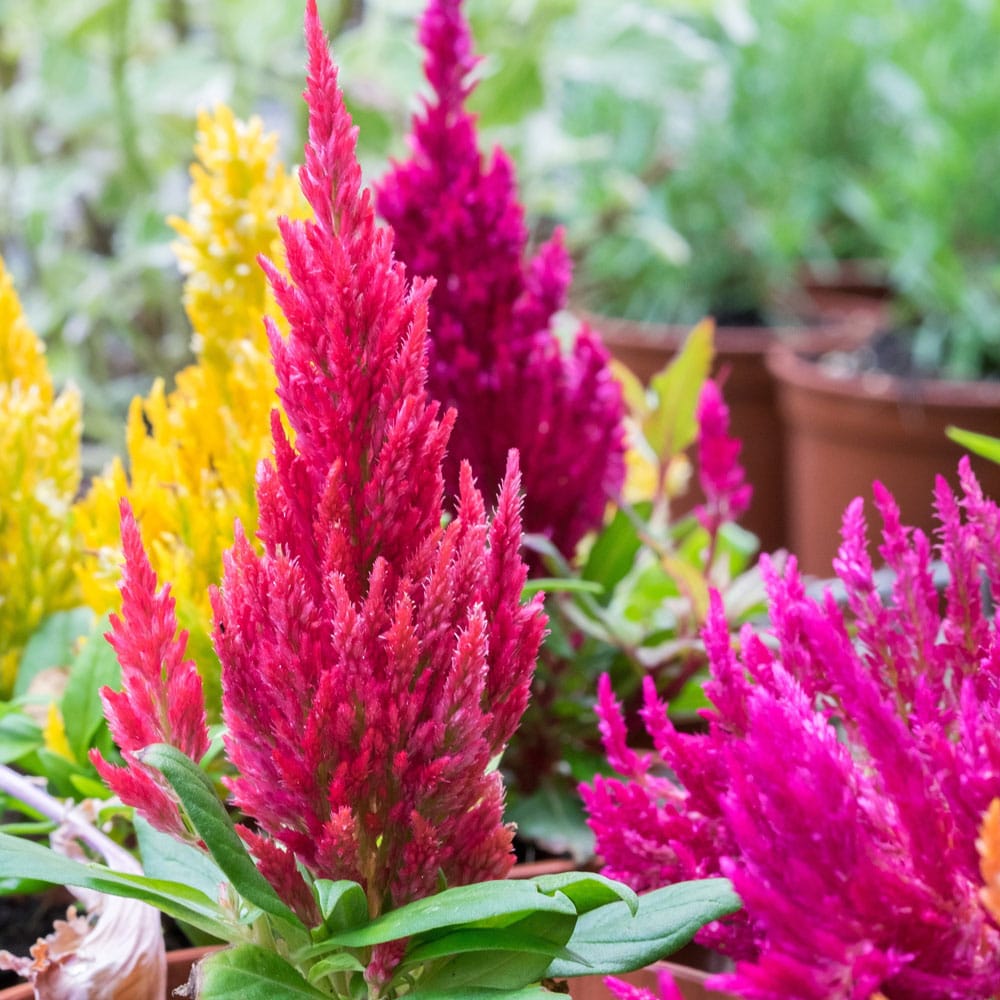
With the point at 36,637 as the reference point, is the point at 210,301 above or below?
above

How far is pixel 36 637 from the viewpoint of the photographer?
0.81 m

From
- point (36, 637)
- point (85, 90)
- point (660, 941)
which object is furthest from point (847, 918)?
point (85, 90)

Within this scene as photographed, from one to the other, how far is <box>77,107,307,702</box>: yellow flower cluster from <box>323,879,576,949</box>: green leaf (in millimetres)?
306

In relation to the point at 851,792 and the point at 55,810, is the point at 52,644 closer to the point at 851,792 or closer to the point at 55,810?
the point at 55,810

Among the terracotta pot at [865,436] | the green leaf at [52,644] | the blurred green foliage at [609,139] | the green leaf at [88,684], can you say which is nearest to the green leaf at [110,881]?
the green leaf at [88,684]

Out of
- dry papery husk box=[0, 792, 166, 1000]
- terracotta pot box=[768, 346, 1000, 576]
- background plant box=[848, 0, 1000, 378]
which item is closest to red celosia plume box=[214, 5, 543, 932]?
dry papery husk box=[0, 792, 166, 1000]

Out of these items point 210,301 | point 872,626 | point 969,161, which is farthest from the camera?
point 969,161

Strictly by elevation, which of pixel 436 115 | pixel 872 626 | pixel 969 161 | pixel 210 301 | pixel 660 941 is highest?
pixel 969 161

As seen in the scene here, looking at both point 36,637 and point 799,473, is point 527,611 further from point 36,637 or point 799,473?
point 799,473

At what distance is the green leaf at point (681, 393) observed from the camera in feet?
2.97

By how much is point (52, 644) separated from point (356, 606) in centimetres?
44

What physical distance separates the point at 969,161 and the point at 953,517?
1.55m

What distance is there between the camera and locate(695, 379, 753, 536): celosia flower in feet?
2.55

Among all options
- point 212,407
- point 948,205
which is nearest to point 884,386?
point 948,205
